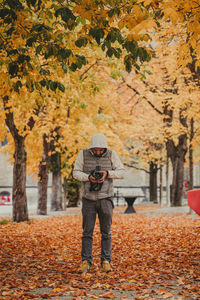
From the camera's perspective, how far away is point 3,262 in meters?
6.86

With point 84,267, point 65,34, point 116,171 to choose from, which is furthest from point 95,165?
point 65,34

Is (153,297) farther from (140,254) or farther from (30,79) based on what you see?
(30,79)

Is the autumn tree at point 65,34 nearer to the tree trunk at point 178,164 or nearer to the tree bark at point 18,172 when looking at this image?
the tree bark at point 18,172

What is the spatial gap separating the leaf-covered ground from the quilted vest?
112 centimetres

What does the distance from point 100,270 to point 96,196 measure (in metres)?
1.13

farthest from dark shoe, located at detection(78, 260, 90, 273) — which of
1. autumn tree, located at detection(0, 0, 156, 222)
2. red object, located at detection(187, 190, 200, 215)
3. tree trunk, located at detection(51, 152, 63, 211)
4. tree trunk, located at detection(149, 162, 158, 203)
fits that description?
tree trunk, located at detection(149, 162, 158, 203)

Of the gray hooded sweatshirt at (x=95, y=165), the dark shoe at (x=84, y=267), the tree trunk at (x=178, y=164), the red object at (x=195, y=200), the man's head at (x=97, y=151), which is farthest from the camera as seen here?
the tree trunk at (x=178, y=164)

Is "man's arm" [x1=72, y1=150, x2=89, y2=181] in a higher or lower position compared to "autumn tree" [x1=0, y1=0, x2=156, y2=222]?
lower

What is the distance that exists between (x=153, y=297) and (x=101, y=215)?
1597 mm

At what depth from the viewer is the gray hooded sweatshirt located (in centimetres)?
592

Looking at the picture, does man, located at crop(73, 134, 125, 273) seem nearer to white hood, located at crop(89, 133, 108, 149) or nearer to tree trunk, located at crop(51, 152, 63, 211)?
white hood, located at crop(89, 133, 108, 149)

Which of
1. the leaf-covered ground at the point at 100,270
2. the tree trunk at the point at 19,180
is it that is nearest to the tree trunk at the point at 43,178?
the tree trunk at the point at 19,180

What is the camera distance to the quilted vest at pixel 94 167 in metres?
5.92

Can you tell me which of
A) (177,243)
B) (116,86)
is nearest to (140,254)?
(177,243)
